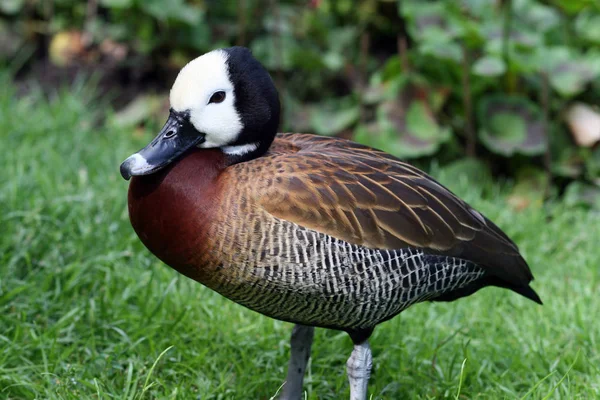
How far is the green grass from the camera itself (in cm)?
319

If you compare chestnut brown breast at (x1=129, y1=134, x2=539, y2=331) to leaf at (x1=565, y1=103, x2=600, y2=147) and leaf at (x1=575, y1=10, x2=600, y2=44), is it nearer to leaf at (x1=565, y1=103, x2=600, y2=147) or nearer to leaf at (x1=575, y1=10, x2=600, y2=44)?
leaf at (x1=565, y1=103, x2=600, y2=147)

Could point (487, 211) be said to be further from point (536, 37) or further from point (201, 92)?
point (201, 92)

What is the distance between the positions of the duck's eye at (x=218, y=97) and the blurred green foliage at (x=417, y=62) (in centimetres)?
262

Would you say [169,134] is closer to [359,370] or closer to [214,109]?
[214,109]

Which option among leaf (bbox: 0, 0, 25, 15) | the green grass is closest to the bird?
the green grass

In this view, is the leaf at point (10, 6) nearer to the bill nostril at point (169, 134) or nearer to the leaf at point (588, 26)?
the leaf at point (588, 26)

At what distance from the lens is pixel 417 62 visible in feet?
18.2

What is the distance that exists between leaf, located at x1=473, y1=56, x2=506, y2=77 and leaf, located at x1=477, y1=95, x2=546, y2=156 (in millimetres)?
350

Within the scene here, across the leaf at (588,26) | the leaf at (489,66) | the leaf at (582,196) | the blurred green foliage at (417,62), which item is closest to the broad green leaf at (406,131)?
the blurred green foliage at (417,62)

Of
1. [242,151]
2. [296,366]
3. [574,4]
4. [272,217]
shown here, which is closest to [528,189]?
[574,4]

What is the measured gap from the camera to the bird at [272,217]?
2680 millimetres

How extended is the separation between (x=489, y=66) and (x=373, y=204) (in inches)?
96.3

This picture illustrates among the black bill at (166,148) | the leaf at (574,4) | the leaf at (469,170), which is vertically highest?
the black bill at (166,148)

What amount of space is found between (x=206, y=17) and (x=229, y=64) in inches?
134
